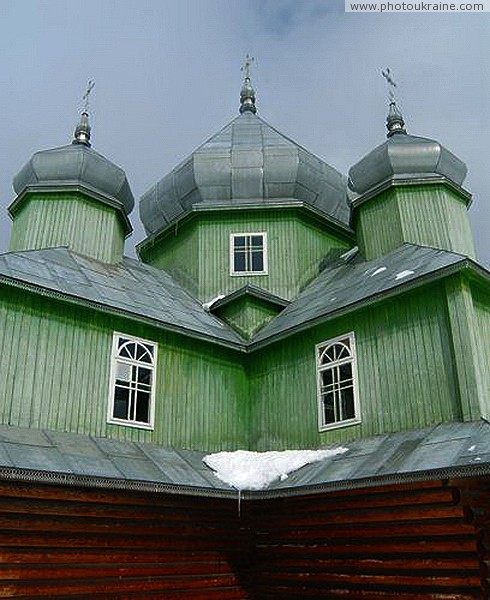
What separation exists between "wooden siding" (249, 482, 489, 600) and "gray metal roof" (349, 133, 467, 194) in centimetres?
720

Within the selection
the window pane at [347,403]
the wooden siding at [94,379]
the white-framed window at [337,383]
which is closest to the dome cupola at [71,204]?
the wooden siding at [94,379]

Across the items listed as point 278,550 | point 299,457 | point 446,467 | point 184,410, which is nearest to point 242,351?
point 184,410

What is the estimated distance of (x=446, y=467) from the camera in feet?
21.7

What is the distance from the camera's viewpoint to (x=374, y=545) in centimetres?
787

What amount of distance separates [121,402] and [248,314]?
12.2 ft

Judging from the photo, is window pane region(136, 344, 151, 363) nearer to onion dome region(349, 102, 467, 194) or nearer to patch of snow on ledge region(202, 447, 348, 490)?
patch of snow on ledge region(202, 447, 348, 490)

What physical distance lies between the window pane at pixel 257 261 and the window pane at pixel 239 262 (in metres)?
0.24

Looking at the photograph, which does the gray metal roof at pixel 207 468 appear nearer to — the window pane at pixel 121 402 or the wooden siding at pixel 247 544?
the wooden siding at pixel 247 544

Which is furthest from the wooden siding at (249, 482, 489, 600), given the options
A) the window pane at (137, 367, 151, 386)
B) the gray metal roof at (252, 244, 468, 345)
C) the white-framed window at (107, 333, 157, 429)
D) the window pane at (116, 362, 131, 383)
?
the gray metal roof at (252, 244, 468, 345)

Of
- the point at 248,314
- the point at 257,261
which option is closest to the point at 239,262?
the point at 257,261

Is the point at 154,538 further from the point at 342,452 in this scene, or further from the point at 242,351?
the point at 242,351

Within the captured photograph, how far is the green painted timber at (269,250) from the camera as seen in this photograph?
550 inches

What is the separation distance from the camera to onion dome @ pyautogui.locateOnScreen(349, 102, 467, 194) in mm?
12602

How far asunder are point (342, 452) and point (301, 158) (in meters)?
8.75
